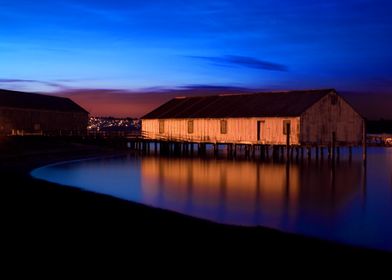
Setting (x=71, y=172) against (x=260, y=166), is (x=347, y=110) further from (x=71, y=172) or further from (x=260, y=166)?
(x=71, y=172)

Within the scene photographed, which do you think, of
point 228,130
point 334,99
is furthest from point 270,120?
A: point 334,99

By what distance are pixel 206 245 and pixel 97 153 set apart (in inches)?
1677

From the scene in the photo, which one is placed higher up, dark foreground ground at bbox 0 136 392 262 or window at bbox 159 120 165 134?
window at bbox 159 120 165 134

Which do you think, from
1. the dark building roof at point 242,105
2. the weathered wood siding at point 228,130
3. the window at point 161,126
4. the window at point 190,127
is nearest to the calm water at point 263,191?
the weathered wood siding at point 228,130

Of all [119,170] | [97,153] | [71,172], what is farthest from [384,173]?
[97,153]

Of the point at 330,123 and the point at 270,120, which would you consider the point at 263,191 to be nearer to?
the point at 270,120

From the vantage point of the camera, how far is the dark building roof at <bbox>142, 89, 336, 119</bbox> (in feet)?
148

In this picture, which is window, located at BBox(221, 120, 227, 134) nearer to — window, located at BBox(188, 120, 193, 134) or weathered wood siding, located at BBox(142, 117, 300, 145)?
weathered wood siding, located at BBox(142, 117, 300, 145)

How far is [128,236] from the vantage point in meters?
12.4

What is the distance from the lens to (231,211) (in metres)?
20.9

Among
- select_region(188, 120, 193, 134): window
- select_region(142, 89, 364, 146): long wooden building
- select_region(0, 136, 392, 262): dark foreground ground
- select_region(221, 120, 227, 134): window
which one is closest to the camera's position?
select_region(0, 136, 392, 262): dark foreground ground

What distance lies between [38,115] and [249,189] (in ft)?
135

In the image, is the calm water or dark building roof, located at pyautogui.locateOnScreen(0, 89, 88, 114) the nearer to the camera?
the calm water

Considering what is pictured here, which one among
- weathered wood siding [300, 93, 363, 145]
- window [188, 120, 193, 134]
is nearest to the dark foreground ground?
weathered wood siding [300, 93, 363, 145]
